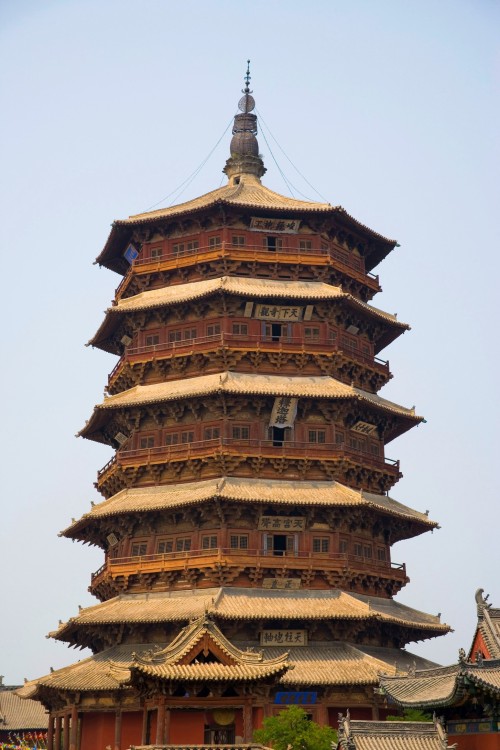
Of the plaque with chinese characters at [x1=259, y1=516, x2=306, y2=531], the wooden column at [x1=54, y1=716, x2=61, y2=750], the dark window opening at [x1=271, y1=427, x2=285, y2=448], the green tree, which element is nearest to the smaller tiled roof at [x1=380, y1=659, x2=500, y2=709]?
the green tree

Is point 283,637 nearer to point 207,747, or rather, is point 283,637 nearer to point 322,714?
point 322,714

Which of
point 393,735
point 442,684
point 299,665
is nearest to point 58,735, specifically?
point 299,665

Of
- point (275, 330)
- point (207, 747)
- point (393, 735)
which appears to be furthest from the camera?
point (275, 330)

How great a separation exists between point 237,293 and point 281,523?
9939 millimetres

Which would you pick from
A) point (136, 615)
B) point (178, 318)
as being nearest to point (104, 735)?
point (136, 615)

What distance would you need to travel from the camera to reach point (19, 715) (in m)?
78.5

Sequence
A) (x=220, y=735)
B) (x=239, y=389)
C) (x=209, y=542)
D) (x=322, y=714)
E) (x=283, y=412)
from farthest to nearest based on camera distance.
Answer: (x=283, y=412)
(x=239, y=389)
(x=209, y=542)
(x=322, y=714)
(x=220, y=735)

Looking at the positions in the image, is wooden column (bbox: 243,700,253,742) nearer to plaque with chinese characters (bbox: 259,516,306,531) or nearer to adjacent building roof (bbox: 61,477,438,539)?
adjacent building roof (bbox: 61,477,438,539)

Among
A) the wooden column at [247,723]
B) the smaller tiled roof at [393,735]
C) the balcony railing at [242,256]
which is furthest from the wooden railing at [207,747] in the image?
the balcony railing at [242,256]

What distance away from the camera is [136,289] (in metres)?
51.4

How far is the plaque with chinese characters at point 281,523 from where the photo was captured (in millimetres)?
43906

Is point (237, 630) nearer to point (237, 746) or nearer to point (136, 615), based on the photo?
point (136, 615)

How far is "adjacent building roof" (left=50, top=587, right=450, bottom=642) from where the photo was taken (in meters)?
40.6

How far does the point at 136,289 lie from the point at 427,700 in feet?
83.4
